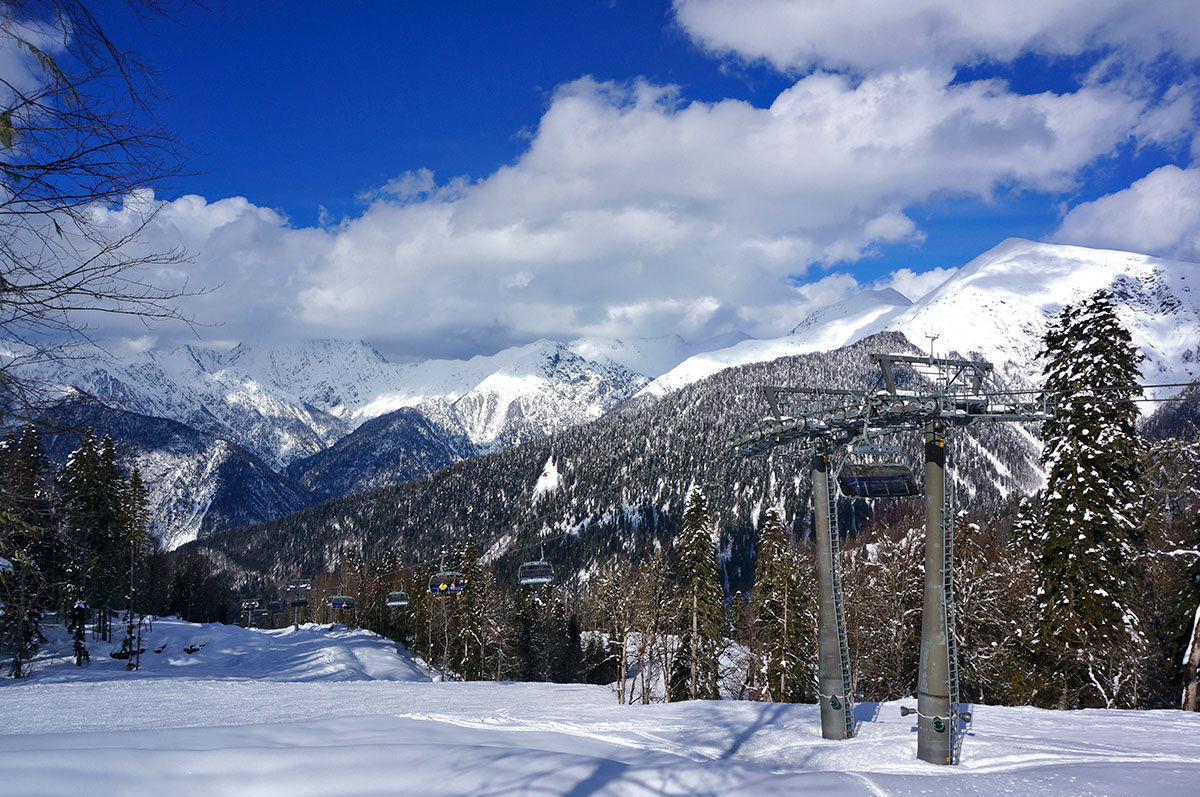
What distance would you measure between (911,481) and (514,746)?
37.0ft

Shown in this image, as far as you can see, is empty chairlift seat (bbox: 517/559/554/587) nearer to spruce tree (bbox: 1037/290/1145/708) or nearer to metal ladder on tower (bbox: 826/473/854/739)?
metal ladder on tower (bbox: 826/473/854/739)

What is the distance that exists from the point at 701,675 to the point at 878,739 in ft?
73.7

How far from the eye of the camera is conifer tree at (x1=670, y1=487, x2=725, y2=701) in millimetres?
35500

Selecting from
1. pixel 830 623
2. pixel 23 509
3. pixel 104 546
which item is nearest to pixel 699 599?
pixel 830 623

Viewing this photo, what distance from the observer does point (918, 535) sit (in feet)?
105

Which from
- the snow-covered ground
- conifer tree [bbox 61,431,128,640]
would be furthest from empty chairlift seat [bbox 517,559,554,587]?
conifer tree [bbox 61,431,128,640]

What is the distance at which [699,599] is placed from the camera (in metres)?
35.7

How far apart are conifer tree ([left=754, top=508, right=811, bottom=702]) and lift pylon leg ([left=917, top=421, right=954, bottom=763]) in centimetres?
2034

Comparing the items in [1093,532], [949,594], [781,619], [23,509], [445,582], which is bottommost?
[781,619]

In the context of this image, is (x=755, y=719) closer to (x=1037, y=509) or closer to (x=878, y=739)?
(x=878, y=739)

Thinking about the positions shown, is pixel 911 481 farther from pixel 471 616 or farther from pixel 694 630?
pixel 471 616

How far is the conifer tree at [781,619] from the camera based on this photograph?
3419 cm

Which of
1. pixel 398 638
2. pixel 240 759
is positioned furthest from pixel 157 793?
pixel 398 638

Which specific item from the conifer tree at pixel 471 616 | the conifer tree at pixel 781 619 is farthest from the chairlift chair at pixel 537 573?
the conifer tree at pixel 471 616
